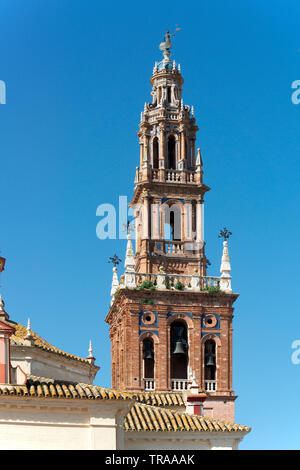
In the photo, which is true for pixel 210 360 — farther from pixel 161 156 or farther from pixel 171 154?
pixel 171 154

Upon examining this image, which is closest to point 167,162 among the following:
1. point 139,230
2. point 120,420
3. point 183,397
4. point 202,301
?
point 139,230

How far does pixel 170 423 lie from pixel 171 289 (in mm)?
28834

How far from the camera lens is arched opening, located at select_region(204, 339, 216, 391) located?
235 feet

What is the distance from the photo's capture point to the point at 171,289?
237 ft

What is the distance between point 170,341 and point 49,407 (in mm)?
35638

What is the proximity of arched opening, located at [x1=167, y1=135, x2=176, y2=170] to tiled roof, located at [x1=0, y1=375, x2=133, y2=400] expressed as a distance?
41.9 metres

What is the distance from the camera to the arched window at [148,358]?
71.6 m

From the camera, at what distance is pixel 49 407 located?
121 ft

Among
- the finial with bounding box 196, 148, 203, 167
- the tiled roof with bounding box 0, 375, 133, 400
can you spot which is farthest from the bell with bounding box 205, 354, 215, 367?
the tiled roof with bounding box 0, 375, 133, 400

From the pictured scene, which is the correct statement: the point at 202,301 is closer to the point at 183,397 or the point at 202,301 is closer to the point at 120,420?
the point at 183,397

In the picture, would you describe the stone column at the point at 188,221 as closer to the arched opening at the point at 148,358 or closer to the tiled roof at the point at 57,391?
the arched opening at the point at 148,358

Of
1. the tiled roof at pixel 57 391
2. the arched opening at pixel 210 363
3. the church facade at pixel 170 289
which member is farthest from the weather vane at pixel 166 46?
the tiled roof at pixel 57 391

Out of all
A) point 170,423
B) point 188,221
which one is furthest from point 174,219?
point 170,423

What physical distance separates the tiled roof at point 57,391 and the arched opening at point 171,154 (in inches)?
1648
